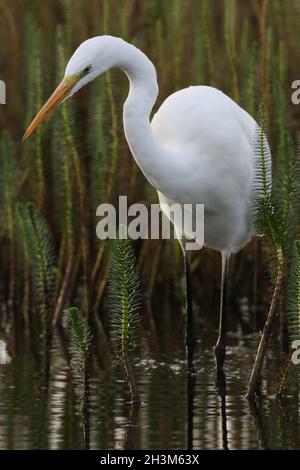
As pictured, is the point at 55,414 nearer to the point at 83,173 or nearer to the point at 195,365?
the point at 195,365

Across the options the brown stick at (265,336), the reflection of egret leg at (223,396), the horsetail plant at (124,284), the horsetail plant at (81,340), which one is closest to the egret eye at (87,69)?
the horsetail plant at (124,284)

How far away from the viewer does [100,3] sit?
704cm

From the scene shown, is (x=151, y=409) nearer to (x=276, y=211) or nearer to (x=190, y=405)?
(x=190, y=405)

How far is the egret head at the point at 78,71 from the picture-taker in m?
4.39

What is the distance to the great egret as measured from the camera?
4.55m

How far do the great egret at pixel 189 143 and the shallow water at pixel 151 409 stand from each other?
0.88ft

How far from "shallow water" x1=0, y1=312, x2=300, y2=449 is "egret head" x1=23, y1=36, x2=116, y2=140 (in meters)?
1.08

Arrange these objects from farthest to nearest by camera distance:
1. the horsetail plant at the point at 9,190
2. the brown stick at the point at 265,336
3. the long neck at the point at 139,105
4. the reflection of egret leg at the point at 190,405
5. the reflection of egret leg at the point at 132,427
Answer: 1. the horsetail plant at the point at 9,190
2. the long neck at the point at 139,105
3. the brown stick at the point at 265,336
4. the reflection of egret leg at the point at 190,405
5. the reflection of egret leg at the point at 132,427

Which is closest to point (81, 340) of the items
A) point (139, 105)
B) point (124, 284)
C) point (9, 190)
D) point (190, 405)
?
point (124, 284)

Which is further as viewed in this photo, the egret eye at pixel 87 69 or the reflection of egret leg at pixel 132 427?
the egret eye at pixel 87 69

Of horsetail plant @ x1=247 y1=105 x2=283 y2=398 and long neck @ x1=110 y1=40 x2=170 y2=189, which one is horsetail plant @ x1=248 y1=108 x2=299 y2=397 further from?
long neck @ x1=110 y1=40 x2=170 y2=189

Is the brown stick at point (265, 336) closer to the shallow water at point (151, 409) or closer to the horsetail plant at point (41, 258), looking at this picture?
the shallow water at point (151, 409)

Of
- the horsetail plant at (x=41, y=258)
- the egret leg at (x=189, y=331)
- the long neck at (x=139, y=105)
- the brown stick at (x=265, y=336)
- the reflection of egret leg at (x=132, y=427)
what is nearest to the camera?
the reflection of egret leg at (x=132, y=427)

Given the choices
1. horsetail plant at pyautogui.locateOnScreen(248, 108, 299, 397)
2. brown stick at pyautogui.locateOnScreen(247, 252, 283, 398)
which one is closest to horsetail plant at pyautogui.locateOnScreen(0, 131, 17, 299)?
horsetail plant at pyautogui.locateOnScreen(248, 108, 299, 397)
